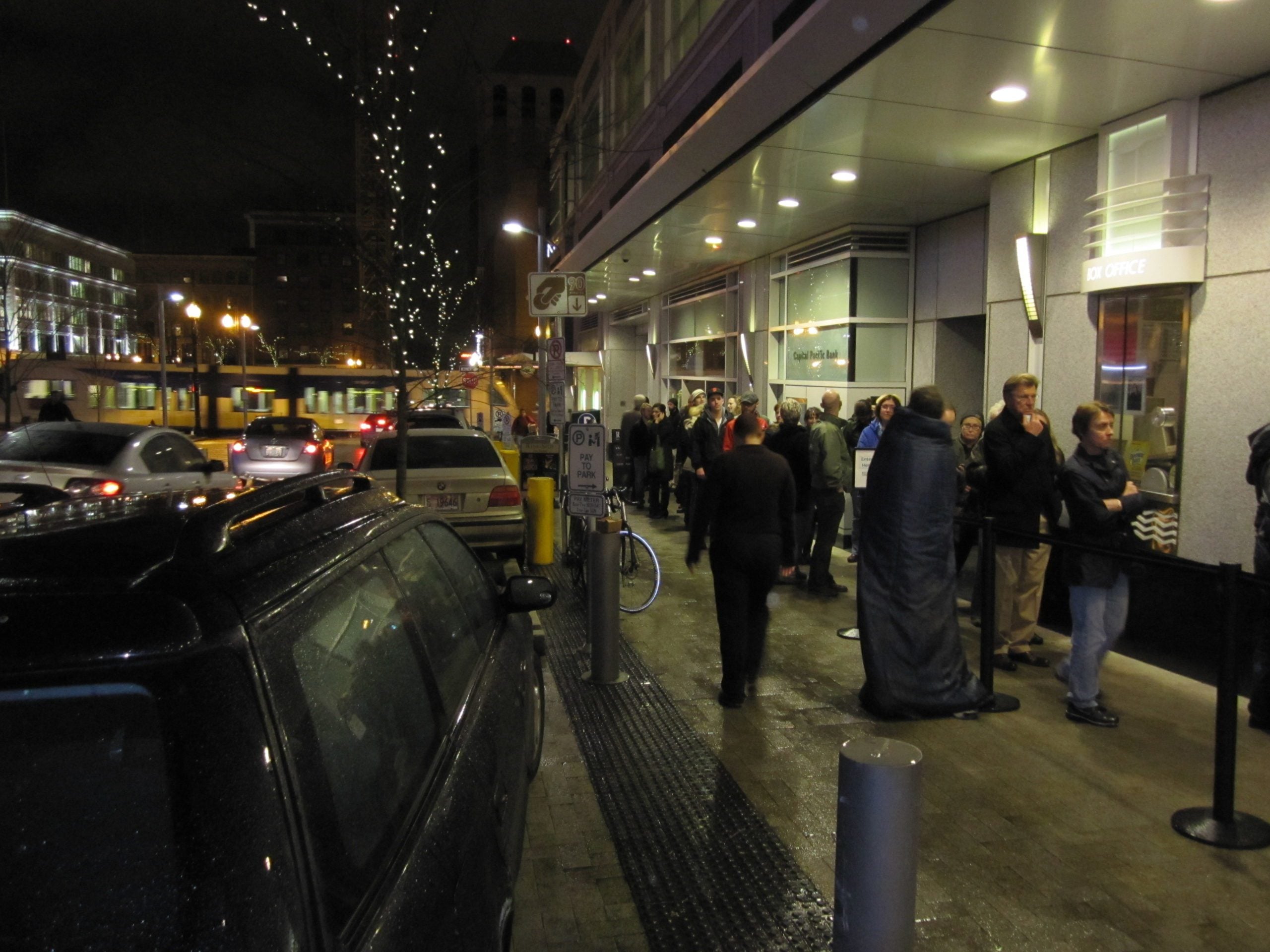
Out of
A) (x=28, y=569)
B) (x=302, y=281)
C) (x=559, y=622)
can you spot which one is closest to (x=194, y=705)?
(x=28, y=569)

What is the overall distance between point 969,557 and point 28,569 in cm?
1048

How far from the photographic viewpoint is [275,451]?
20516mm

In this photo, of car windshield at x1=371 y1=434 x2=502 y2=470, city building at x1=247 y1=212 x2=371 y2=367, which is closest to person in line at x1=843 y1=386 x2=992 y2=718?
car windshield at x1=371 y1=434 x2=502 y2=470

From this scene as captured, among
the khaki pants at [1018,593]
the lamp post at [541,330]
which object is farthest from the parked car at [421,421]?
the khaki pants at [1018,593]

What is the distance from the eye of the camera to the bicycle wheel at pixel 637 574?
939 centimetres

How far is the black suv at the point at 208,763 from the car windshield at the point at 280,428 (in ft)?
64.9

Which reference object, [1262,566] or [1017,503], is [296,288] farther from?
[1262,566]

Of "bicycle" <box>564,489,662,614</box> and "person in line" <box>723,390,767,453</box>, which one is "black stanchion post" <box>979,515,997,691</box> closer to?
"person in line" <box>723,390,767,453</box>

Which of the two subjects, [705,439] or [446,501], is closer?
[446,501]

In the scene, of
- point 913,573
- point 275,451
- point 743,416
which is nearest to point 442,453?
point 743,416

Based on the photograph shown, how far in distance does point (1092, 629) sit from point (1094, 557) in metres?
0.44

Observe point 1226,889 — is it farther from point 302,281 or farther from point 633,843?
point 302,281

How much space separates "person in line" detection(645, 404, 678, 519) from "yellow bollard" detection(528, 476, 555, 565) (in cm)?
364

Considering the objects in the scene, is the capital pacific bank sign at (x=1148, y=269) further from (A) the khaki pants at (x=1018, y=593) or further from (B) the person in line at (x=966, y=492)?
(A) the khaki pants at (x=1018, y=593)
